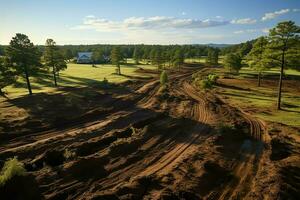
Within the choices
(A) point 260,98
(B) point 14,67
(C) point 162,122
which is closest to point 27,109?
(B) point 14,67

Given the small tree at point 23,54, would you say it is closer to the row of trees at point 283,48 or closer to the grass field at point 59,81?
the grass field at point 59,81

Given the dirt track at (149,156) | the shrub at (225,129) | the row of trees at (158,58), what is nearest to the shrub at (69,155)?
the dirt track at (149,156)

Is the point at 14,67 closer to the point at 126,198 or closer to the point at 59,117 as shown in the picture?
the point at 59,117

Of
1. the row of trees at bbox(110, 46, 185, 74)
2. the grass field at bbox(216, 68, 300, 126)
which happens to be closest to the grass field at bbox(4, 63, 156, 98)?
the row of trees at bbox(110, 46, 185, 74)

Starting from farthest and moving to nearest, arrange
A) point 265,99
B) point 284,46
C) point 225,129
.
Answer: point 265,99 → point 284,46 → point 225,129

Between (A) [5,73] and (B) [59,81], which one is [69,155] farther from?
(B) [59,81]

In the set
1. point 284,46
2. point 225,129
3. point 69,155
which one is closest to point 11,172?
point 69,155

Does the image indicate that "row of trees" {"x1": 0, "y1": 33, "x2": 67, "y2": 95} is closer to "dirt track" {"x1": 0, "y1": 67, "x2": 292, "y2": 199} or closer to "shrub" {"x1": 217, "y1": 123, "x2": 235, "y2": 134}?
"dirt track" {"x1": 0, "y1": 67, "x2": 292, "y2": 199}
